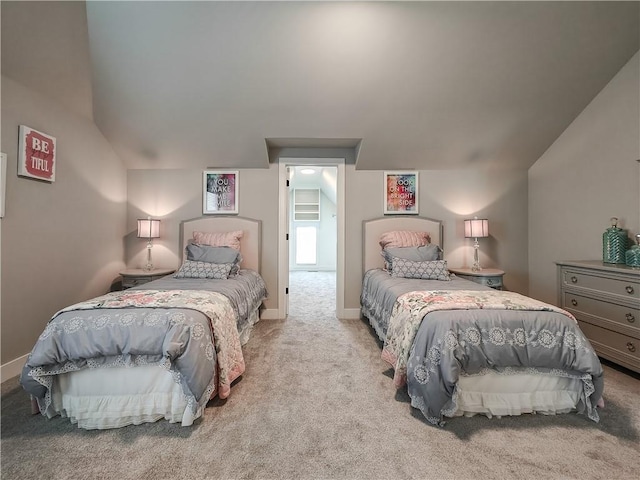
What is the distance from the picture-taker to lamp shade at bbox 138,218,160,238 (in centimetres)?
330

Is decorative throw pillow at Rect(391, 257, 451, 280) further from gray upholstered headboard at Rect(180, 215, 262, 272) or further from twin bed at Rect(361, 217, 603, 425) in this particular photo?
gray upholstered headboard at Rect(180, 215, 262, 272)

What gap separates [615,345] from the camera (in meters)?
2.27

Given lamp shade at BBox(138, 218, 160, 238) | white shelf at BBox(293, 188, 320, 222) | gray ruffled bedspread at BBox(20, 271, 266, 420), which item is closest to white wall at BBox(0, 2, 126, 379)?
lamp shade at BBox(138, 218, 160, 238)

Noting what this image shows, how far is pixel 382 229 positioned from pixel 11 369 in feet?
11.7

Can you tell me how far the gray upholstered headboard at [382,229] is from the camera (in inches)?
142

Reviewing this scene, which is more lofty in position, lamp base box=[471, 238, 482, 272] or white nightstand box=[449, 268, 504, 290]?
lamp base box=[471, 238, 482, 272]

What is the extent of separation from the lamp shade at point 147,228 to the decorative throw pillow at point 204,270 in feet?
2.53

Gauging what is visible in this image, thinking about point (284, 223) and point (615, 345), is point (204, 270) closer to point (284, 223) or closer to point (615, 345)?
point (284, 223)

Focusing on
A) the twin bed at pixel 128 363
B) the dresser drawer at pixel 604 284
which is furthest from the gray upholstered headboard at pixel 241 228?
the dresser drawer at pixel 604 284

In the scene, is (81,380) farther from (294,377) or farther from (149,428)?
(294,377)

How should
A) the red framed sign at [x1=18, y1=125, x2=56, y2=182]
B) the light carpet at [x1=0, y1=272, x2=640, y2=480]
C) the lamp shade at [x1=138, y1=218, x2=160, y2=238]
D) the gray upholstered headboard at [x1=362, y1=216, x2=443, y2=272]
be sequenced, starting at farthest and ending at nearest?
the gray upholstered headboard at [x1=362, y1=216, x2=443, y2=272] < the lamp shade at [x1=138, y1=218, x2=160, y2=238] < the red framed sign at [x1=18, y1=125, x2=56, y2=182] < the light carpet at [x1=0, y1=272, x2=640, y2=480]

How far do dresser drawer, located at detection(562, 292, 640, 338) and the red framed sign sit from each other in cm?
464

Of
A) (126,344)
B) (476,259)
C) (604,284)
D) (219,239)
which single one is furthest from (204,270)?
(604,284)

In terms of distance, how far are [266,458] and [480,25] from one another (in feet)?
→ 10.6
